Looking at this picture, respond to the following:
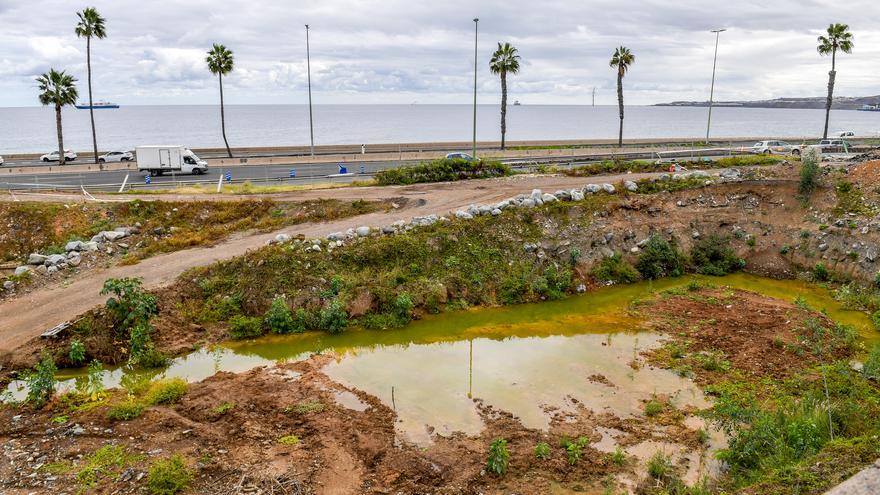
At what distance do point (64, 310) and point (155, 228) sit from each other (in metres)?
8.35

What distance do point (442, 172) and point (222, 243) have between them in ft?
51.0

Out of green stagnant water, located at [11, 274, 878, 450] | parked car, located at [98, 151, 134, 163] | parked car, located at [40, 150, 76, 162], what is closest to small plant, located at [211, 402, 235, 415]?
green stagnant water, located at [11, 274, 878, 450]

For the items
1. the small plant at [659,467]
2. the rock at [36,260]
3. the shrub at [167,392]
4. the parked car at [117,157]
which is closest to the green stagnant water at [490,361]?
the shrub at [167,392]

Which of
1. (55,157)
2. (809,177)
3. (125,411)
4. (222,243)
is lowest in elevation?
(125,411)

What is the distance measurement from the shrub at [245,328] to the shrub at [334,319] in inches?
84.9

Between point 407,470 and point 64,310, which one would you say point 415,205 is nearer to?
point 64,310

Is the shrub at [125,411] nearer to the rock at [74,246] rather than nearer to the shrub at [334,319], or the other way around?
the shrub at [334,319]

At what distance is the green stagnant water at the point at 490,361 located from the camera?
15.9 m

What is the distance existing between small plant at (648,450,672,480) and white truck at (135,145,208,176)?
147 feet

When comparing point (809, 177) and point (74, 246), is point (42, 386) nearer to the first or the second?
point (74, 246)

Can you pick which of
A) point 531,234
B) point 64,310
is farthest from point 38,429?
point 531,234

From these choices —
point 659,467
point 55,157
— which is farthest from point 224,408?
point 55,157

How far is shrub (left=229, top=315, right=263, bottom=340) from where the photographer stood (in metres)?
20.4

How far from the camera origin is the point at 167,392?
1574 centimetres
